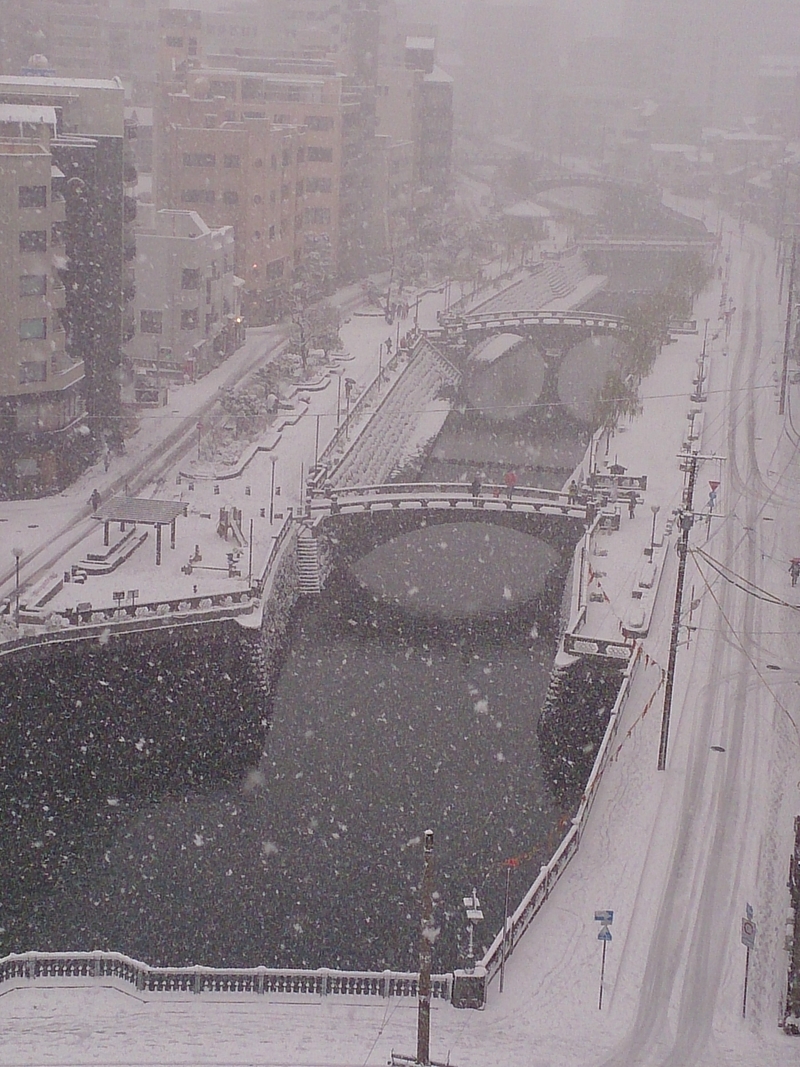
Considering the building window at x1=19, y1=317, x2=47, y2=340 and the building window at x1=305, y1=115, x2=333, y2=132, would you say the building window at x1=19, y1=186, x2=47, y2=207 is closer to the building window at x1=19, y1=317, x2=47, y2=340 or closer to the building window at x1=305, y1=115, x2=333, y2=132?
the building window at x1=19, y1=317, x2=47, y2=340

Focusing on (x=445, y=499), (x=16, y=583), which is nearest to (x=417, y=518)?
(x=445, y=499)

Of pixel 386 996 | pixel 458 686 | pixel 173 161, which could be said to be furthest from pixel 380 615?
pixel 173 161

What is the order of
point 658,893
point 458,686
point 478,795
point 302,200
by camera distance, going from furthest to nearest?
point 302,200
point 458,686
point 478,795
point 658,893

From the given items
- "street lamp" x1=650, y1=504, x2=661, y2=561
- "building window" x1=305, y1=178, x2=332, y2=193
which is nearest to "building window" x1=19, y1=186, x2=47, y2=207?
"street lamp" x1=650, y1=504, x2=661, y2=561

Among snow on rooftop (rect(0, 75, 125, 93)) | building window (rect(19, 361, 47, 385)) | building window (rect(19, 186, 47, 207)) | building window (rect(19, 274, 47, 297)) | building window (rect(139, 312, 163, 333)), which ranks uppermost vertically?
snow on rooftop (rect(0, 75, 125, 93))

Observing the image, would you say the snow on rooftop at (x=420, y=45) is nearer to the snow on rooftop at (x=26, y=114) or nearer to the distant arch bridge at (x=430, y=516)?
the snow on rooftop at (x=26, y=114)

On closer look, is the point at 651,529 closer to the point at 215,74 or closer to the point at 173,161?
the point at 173,161
